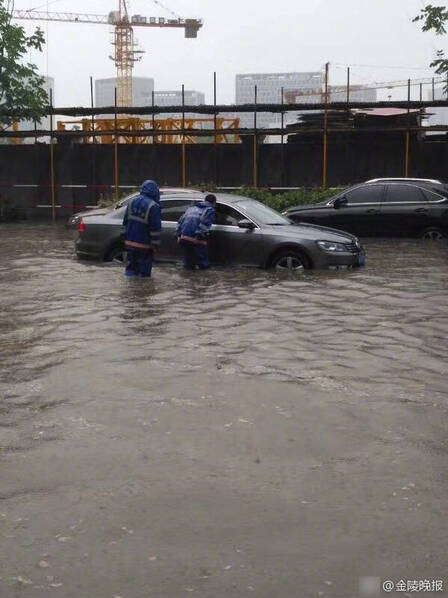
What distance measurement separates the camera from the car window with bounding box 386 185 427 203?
751 inches

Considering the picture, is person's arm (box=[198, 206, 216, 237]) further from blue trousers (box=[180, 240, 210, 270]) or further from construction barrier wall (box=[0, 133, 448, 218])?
construction barrier wall (box=[0, 133, 448, 218])

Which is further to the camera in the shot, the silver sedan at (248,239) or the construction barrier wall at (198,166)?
the construction barrier wall at (198,166)

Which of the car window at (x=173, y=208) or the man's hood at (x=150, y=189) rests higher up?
the man's hood at (x=150, y=189)

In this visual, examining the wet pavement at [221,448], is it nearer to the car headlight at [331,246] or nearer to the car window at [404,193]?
the car headlight at [331,246]

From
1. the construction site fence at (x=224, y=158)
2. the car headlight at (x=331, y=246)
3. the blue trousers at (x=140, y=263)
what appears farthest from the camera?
the construction site fence at (x=224, y=158)

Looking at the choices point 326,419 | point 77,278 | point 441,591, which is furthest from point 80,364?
point 77,278

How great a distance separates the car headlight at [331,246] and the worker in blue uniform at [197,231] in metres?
1.74

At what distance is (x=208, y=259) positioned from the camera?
14383mm

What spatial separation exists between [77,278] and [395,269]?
5.26m

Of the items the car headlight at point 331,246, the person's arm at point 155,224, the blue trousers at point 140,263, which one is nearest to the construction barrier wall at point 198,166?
the car headlight at point 331,246

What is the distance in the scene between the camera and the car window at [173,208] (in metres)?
14.8

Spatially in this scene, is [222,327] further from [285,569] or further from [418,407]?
[285,569]

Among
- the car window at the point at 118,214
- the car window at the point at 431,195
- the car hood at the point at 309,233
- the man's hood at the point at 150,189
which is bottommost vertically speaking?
the car hood at the point at 309,233

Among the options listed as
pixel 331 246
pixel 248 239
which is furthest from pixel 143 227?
pixel 331 246
